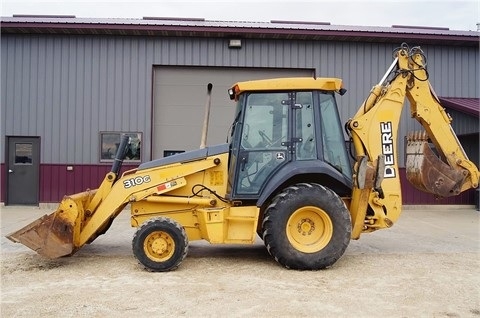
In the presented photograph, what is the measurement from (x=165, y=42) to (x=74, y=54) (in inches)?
113

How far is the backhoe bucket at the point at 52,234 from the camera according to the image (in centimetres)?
620

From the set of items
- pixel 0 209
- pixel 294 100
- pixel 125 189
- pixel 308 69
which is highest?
pixel 308 69

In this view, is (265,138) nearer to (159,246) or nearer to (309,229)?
(309,229)

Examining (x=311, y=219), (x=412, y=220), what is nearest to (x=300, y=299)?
(x=311, y=219)

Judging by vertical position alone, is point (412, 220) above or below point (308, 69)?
below

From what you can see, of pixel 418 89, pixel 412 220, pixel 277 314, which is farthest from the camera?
pixel 412 220

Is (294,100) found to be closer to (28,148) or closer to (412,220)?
(412,220)

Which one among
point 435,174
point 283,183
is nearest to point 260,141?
point 283,183

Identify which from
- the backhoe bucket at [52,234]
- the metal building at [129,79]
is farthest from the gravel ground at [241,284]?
the metal building at [129,79]

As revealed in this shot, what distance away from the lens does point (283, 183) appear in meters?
6.44

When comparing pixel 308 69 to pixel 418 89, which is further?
pixel 308 69

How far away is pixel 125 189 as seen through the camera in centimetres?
659

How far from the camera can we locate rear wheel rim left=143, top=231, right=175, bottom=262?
619 centimetres

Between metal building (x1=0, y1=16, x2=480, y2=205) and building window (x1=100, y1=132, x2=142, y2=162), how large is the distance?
0.03 metres
